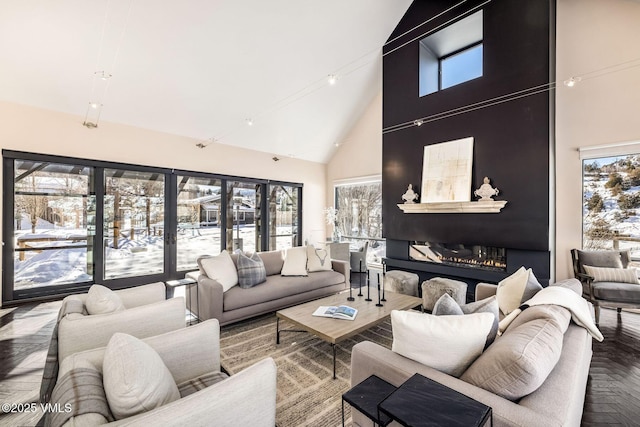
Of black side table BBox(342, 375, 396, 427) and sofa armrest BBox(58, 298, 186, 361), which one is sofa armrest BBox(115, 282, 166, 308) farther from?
black side table BBox(342, 375, 396, 427)

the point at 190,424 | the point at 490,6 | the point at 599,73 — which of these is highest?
the point at 490,6

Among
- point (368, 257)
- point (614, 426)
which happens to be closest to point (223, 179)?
point (368, 257)

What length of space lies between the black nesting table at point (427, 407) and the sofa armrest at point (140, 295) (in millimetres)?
2211

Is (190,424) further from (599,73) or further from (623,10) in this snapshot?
(623,10)

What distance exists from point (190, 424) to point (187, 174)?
5.47 metres

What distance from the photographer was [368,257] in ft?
23.6

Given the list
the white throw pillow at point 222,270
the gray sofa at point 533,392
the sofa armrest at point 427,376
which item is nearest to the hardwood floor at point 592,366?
the gray sofa at point 533,392

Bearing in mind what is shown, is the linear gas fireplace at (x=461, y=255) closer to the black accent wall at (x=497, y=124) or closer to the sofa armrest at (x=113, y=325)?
the black accent wall at (x=497, y=124)

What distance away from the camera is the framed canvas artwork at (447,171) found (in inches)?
176

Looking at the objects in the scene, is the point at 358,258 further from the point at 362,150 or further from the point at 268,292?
the point at 268,292

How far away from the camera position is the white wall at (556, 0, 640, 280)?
147 inches

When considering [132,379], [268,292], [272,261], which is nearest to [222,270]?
[268,292]

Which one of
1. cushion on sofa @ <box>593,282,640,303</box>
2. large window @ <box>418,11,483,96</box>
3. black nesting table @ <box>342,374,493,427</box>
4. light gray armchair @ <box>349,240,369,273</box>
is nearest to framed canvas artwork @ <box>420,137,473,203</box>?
large window @ <box>418,11,483,96</box>

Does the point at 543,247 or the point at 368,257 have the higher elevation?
the point at 543,247
